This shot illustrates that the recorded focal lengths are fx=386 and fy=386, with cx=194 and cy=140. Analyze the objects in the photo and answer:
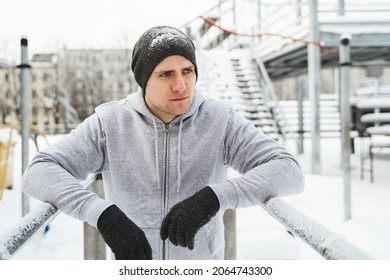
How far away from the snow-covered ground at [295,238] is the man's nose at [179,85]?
0.81 m

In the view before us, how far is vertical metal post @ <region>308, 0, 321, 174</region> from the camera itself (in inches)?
152

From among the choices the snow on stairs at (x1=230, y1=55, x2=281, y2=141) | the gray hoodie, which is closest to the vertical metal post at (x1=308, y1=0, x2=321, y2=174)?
the snow on stairs at (x1=230, y1=55, x2=281, y2=141)

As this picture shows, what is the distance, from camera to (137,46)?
3.25ft

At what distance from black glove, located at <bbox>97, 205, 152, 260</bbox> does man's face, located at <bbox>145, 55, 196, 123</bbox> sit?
30 cm

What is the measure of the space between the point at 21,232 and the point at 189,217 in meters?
0.30

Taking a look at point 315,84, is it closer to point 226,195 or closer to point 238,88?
point 238,88

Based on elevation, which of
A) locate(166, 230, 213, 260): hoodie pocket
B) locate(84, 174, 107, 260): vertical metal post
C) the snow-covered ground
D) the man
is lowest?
the snow-covered ground

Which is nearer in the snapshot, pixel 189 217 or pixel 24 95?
pixel 189 217

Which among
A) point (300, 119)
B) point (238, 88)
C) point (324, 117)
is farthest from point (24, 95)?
point (324, 117)

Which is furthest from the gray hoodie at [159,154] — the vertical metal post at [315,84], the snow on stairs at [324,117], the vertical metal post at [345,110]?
the snow on stairs at [324,117]

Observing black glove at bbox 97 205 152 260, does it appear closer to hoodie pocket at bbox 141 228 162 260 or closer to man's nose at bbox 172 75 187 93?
hoodie pocket at bbox 141 228 162 260

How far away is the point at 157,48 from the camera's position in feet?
3.00

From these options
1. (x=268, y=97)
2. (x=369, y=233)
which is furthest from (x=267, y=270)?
(x=268, y=97)

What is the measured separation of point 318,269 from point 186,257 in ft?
1.13
